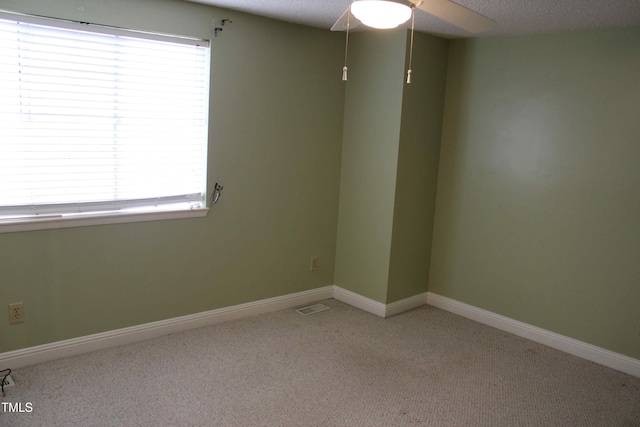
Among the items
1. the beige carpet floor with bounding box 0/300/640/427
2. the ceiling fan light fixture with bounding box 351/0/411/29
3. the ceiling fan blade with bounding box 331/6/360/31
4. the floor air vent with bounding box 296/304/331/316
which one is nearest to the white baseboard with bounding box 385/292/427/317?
the beige carpet floor with bounding box 0/300/640/427

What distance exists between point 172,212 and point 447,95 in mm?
2256

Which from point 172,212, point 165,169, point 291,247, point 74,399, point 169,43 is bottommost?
point 74,399

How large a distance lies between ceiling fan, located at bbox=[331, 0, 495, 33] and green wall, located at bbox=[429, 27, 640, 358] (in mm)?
1651

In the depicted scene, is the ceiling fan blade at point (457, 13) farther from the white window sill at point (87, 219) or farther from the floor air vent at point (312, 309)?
Answer: the floor air vent at point (312, 309)

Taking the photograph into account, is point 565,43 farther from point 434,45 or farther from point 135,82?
point 135,82

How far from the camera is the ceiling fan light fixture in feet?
5.43

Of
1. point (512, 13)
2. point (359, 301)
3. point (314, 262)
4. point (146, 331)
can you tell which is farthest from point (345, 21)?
point (359, 301)

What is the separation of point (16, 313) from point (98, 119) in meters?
1.17

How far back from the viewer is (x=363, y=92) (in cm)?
392

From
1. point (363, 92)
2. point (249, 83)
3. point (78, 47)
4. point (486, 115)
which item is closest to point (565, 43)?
point (486, 115)

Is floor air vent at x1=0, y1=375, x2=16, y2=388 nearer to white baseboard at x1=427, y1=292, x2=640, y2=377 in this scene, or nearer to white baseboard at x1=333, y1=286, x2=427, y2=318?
white baseboard at x1=333, y1=286, x2=427, y2=318

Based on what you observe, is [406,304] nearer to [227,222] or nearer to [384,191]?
[384,191]

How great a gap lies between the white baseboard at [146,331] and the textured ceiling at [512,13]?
2.04 m

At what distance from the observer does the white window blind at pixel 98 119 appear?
105 inches
